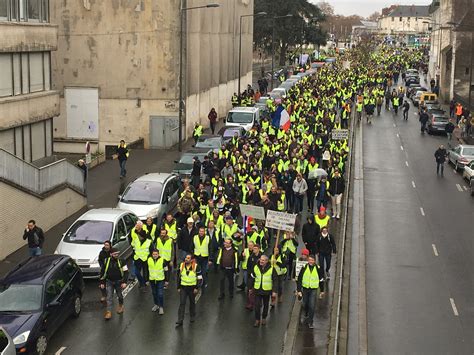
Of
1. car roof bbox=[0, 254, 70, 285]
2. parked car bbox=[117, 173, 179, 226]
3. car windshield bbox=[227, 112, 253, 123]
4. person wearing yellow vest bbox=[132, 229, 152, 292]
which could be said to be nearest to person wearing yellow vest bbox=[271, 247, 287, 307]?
person wearing yellow vest bbox=[132, 229, 152, 292]

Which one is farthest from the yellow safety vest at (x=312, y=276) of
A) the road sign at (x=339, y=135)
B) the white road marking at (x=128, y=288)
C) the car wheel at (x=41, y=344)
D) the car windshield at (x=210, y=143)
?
the car windshield at (x=210, y=143)

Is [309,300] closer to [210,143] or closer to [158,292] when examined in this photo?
[158,292]

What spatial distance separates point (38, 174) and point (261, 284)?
10316 millimetres

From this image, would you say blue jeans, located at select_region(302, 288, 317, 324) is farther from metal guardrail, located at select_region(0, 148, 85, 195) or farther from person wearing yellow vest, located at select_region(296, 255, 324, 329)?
metal guardrail, located at select_region(0, 148, 85, 195)

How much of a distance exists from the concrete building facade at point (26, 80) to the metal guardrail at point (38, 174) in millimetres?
1997

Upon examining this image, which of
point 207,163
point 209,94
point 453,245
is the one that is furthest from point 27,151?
point 209,94

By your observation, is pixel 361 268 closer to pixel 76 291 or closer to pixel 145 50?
pixel 76 291

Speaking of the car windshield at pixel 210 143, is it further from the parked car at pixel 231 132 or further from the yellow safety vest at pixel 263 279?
the yellow safety vest at pixel 263 279

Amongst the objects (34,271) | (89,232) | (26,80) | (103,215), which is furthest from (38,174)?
(34,271)

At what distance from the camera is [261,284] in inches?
593

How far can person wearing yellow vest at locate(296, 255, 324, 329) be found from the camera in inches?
595

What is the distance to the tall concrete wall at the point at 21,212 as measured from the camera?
821 inches

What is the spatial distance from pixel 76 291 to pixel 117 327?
1.16 metres

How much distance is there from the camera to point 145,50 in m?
40.0
